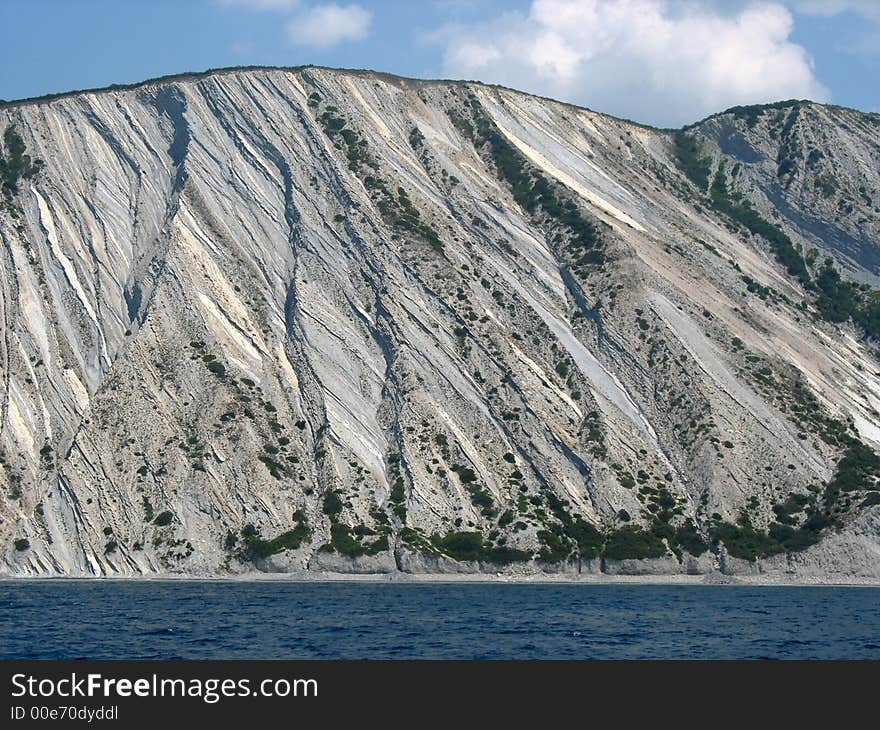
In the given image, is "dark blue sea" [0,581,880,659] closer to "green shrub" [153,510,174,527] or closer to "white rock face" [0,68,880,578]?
"green shrub" [153,510,174,527]

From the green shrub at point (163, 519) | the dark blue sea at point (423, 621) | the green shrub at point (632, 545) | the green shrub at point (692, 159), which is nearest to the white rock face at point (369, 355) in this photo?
the green shrub at point (163, 519)

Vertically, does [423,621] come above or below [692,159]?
below

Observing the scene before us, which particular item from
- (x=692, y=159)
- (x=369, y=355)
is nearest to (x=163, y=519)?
(x=369, y=355)

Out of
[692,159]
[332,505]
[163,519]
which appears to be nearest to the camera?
[163,519]

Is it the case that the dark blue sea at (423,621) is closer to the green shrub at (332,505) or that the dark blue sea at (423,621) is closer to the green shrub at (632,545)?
the green shrub at (632,545)

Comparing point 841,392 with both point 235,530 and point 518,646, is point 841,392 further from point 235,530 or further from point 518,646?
point 518,646

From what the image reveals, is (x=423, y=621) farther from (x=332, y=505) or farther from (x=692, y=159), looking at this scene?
(x=692, y=159)
